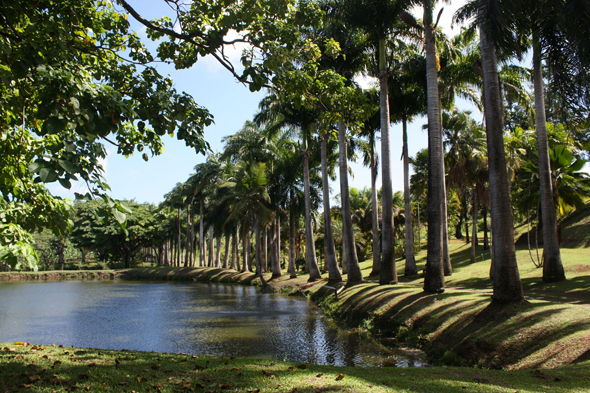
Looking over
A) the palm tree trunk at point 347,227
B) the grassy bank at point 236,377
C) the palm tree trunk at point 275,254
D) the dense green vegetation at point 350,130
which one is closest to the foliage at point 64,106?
the dense green vegetation at point 350,130

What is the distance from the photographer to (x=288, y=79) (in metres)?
7.57

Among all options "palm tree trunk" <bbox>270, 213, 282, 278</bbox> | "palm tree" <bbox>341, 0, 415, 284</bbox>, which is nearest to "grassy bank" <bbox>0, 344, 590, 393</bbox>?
"palm tree" <bbox>341, 0, 415, 284</bbox>

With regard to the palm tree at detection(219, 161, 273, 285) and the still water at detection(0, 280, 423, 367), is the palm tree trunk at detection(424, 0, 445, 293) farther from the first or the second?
the palm tree at detection(219, 161, 273, 285)

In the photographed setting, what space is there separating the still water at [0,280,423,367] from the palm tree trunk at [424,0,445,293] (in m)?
3.59

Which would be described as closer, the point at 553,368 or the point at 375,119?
the point at 553,368

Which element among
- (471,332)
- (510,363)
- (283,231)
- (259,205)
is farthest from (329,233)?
(283,231)

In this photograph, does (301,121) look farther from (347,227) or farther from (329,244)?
(347,227)

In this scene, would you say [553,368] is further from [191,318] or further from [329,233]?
[329,233]

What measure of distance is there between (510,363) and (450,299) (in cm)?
467

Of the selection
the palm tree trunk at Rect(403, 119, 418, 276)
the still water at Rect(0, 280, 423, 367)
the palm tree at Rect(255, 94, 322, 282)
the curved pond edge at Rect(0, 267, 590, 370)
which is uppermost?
the palm tree at Rect(255, 94, 322, 282)

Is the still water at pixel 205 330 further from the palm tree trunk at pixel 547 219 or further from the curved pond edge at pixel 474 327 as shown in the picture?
the palm tree trunk at pixel 547 219

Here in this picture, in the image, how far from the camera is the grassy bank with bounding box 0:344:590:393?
5.56m

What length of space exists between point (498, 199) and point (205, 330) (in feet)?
37.1

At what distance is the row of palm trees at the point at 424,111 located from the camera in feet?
35.1
